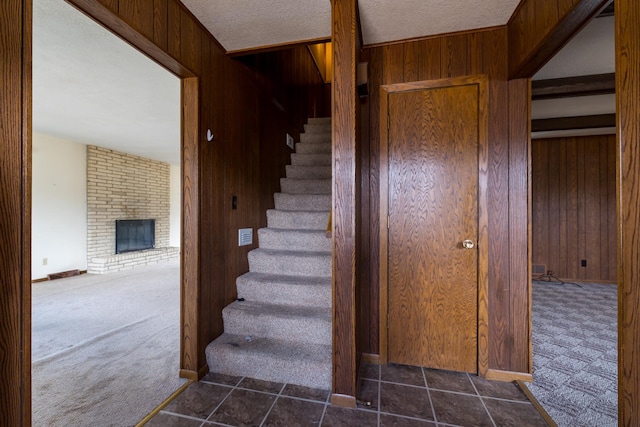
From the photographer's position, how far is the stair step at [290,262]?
7.82ft

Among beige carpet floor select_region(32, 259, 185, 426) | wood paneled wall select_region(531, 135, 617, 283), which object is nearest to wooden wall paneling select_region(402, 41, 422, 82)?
beige carpet floor select_region(32, 259, 185, 426)

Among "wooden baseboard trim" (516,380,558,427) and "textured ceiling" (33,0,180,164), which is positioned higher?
"textured ceiling" (33,0,180,164)

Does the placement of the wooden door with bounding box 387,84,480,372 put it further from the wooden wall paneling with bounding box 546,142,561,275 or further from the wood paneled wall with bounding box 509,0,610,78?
the wooden wall paneling with bounding box 546,142,561,275

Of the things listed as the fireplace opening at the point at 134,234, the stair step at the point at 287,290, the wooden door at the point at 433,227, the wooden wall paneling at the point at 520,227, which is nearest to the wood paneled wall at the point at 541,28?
the wooden wall paneling at the point at 520,227

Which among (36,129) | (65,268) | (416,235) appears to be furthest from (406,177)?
(65,268)

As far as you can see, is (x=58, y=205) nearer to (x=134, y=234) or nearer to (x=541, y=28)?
(x=134, y=234)

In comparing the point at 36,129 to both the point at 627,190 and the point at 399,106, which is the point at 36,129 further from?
the point at 627,190

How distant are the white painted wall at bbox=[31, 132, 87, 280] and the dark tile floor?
4887 millimetres

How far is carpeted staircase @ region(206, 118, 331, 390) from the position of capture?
1893 millimetres

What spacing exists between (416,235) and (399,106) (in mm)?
997

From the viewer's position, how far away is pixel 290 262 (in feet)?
8.10

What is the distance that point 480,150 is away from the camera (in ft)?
6.53

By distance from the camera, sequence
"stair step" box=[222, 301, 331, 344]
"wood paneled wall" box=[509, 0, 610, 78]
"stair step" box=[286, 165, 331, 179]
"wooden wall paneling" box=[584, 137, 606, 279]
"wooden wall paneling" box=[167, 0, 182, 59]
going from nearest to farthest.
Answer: "wood paneled wall" box=[509, 0, 610, 78] → "wooden wall paneling" box=[167, 0, 182, 59] → "stair step" box=[222, 301, 331, 344] → "stair step" box=[286, 165, 331, 179] → "wooden wall paneling" box=[584, 137, 606, 279]

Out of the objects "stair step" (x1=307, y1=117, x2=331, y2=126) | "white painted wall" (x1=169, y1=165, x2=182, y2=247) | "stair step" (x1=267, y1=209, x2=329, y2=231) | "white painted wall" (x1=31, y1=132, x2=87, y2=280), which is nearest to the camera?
"stair step" (x1=267, y1=209, x2=329, y2=231)
